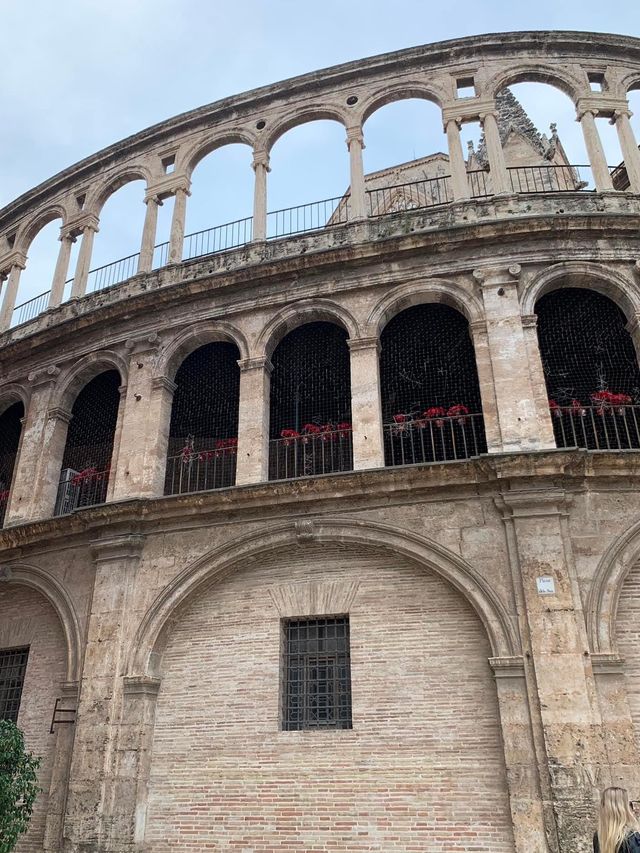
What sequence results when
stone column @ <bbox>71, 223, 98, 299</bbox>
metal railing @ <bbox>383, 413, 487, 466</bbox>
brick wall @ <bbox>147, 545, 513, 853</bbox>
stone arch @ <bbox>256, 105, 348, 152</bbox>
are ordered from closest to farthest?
brick wall @ <bbox>147, 545, 513, 853</bbox>
metal railing @ <bbox>383, 413, 487, 466</bbox>
stone arch @ <bbox>256, 105, 348, 152</bbox>
stone column @ <bbox>71, 223, 98, 299</bbox>

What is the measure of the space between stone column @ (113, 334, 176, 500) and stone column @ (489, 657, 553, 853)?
17.9ft

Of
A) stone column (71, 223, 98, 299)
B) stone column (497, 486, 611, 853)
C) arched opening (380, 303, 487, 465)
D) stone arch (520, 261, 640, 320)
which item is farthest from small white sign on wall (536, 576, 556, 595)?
stone column (71, 223, 98, 299)

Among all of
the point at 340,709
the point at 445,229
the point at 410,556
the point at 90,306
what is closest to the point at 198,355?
the point at 90,306

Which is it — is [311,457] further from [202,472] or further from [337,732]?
[337,732]

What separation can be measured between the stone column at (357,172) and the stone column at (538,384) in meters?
3.34

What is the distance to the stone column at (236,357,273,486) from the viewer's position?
988 cm

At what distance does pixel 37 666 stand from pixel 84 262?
7379 millimetres

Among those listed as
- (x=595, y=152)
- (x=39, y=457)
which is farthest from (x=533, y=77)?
(x=39, y=457)

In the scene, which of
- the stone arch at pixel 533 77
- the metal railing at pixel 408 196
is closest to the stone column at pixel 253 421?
the stone arch at pixel 533 77

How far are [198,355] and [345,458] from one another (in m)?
3.04

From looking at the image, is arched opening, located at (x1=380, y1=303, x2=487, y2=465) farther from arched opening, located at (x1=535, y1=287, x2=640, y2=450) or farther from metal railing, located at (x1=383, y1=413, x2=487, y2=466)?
arched opening, located at (x1=535, y1=287, x2=640, y2=450)

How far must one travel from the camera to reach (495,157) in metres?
11.3

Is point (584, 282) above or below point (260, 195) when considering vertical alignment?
below

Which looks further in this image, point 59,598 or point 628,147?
point 628,147
